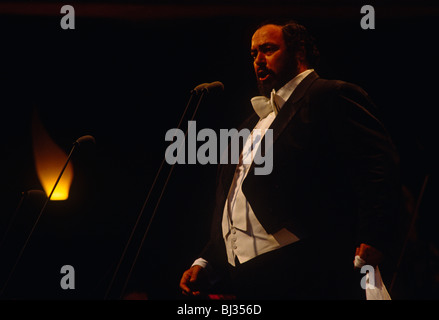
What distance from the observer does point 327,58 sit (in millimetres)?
2406

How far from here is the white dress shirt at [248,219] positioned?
1.64m

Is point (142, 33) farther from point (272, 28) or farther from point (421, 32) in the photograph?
point (421, 32)

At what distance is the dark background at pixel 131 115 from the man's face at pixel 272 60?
0.52m

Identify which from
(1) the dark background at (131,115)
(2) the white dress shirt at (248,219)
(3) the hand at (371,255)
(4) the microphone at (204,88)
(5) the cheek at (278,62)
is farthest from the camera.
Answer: (1) the dark background at (131,115)

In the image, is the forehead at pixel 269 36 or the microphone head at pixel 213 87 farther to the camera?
the forehead at pixel 269 36

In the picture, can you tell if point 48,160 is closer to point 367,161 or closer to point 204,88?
point 204,88

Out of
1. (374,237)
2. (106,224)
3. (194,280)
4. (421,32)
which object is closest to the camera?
(374,237)

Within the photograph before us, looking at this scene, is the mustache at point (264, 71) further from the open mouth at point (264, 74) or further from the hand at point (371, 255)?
the hand at point (371, 255)

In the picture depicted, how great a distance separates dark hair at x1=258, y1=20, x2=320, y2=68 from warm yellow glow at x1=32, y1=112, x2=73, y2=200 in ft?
4.78

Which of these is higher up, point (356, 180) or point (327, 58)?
point (327, 58)

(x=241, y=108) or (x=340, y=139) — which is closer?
(x=340, y=139)

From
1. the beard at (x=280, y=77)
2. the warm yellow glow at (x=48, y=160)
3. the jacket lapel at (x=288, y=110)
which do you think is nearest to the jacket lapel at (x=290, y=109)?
the jacket lapel at (x=288, y=110)
